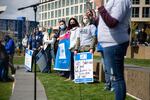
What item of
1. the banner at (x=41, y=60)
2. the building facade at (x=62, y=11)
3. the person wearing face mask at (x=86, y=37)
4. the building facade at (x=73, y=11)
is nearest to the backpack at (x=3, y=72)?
the person wearing face mask at (x=86, y=37)

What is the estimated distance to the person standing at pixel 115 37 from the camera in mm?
6508

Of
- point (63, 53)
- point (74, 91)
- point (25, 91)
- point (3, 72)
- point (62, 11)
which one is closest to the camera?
point (25, 91)

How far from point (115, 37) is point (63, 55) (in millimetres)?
8853

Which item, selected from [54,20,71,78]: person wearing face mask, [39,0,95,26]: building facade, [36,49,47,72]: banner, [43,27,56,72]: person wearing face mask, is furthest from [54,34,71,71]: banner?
[39,0,95,26]: building facade

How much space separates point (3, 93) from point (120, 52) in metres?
5.68

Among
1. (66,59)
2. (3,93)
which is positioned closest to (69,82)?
(66,59)

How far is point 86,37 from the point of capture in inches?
509

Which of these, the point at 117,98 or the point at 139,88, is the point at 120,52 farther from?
the point at 139,88

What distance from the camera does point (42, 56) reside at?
18266 mm

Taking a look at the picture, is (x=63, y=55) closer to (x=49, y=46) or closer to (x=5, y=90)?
(x=49, y=46)

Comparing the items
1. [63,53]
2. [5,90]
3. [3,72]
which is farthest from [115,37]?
[63,53]

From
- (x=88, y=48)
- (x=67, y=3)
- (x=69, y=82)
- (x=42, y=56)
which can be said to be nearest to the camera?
(x=88, y=48)

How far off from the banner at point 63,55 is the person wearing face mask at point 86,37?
5.80 feet

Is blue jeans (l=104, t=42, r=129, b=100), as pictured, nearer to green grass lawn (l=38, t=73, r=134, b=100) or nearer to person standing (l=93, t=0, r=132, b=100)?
person standing (l=93, t=0, r=132, b=100)
